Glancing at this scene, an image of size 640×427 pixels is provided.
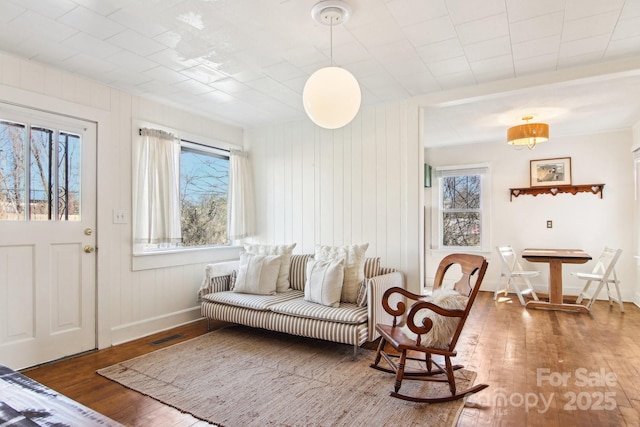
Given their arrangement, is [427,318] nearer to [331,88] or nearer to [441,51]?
[331,88]

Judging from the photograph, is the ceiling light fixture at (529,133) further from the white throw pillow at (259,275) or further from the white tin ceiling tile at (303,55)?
the white throw pillow at (259,275)

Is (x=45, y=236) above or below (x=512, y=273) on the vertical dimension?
above

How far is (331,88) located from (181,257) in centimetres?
268

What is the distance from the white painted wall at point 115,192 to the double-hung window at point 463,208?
427cm

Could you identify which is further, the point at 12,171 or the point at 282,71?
the point at 282,71

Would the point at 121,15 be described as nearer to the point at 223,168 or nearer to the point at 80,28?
the point at 80,28

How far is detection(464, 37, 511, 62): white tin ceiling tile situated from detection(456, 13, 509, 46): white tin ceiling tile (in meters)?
0.06

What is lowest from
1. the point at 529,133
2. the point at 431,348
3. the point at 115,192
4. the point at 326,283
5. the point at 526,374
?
the point at 526,374

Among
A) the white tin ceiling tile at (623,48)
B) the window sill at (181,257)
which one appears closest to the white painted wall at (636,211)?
the white tin ceiling tile at (623,48)

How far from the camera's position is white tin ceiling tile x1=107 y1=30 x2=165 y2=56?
242 cm

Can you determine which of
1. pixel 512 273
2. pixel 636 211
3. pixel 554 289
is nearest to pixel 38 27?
pixel 512 273

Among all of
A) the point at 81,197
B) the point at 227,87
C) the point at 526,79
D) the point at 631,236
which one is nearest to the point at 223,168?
the point at 227,87

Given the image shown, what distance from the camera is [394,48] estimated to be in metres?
2.59

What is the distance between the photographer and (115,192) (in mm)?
3344
